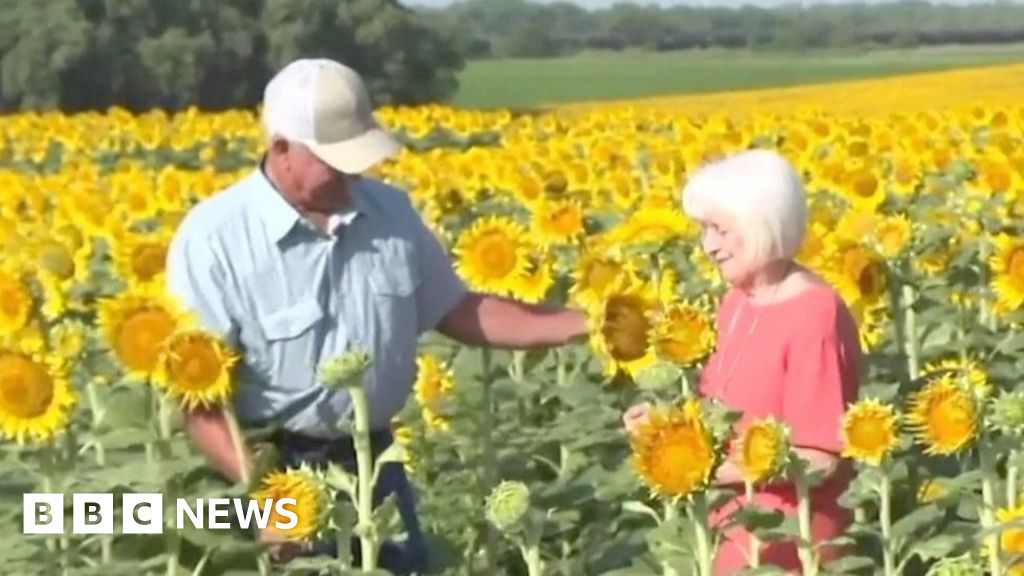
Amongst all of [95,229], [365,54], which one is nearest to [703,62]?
[365,54]

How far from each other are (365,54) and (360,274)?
30.6m

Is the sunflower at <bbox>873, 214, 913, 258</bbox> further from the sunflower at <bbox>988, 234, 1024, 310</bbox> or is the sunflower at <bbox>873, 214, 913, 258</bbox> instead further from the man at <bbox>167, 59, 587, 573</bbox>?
the man at <bbox>167, 59, 587, 573</bbox>

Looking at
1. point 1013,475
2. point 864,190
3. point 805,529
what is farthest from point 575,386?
A: point 864,190

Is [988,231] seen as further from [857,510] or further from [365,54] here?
[365,54]

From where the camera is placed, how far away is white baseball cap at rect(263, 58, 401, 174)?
3590 mm

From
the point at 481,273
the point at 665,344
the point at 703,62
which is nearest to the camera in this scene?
the point at 665,344

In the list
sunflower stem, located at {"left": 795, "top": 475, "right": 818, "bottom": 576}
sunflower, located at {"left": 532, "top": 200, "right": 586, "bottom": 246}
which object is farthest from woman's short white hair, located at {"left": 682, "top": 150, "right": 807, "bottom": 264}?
sunflower, located at {"left": 532, "top": 200, "right": 586, "bottom": 246}

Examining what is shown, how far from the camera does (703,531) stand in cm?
307

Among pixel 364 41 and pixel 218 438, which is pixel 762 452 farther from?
pixel 364 41

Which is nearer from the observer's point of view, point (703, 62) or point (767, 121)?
point (767, 121)

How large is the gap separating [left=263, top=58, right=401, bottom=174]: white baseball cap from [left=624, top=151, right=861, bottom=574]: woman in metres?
0.50

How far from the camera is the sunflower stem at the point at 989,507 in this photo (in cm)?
315

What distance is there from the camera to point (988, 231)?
5961mm

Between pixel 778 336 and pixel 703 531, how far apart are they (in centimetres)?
51
